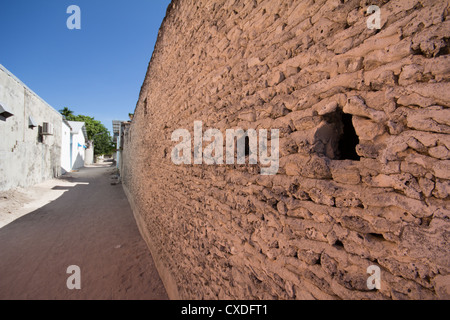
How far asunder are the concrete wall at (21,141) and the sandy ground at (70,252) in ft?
3.18

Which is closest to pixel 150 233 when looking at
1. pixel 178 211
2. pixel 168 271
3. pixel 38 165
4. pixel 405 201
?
pixel 168 271

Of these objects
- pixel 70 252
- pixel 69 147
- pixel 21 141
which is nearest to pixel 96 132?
pixel 69 147

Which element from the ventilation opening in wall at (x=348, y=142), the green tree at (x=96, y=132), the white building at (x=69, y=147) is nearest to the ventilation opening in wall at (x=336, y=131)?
the ventilation opening in wall at (x=348, y=142)

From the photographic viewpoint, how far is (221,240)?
6.75 feet

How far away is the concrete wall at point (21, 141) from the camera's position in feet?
24.9

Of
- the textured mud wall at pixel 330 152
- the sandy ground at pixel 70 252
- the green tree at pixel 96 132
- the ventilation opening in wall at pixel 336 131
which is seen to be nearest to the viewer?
the textured mud wall at pixel 330 152

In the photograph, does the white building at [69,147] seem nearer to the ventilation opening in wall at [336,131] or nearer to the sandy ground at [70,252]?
the sandy ground at [70,252]

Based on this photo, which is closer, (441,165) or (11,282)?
(441,165)

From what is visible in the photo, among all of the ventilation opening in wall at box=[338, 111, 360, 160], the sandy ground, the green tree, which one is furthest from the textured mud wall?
the green tree

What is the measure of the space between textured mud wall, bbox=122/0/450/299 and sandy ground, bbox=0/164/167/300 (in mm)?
2312

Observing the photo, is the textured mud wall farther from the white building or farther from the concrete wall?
the white building

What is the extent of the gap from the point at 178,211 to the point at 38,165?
39.6 ft

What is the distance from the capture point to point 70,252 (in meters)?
4.59
